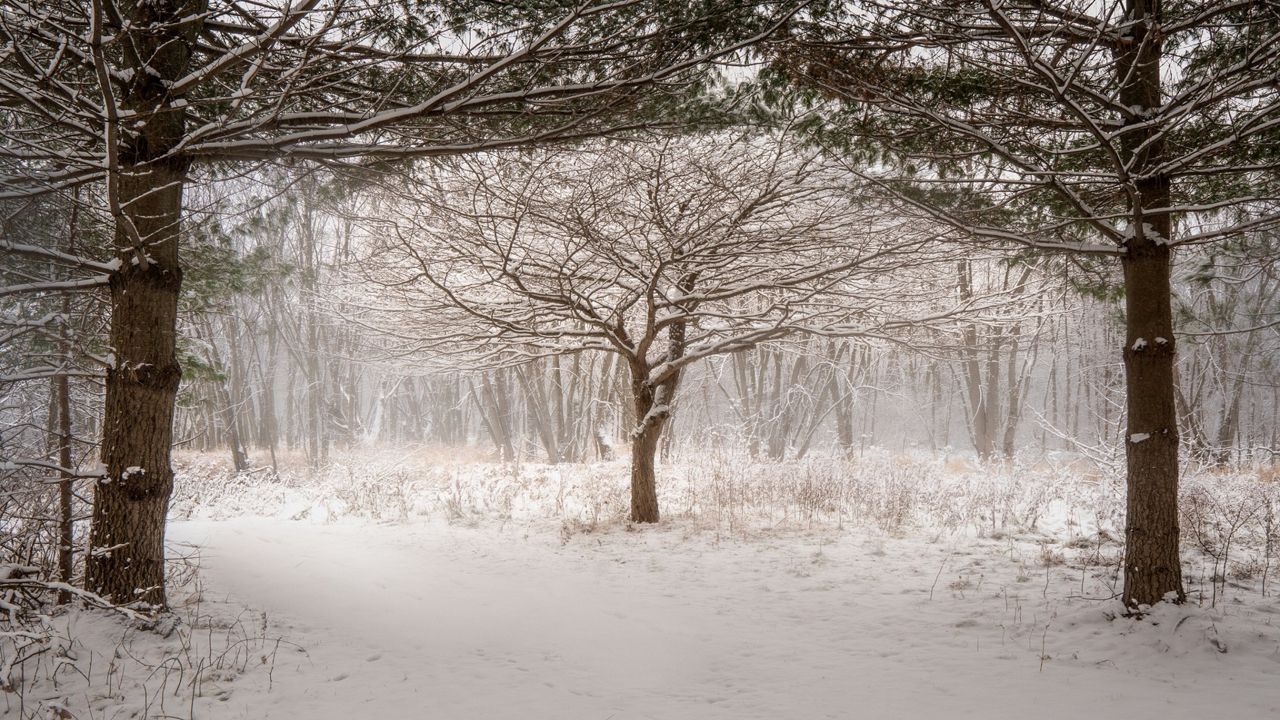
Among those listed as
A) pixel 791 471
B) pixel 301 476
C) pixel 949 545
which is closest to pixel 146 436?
pixel 949 545

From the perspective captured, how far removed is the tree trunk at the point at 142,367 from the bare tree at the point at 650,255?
9.08 ft

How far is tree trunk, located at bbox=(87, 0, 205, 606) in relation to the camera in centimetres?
427

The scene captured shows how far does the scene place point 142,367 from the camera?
433 centimetres

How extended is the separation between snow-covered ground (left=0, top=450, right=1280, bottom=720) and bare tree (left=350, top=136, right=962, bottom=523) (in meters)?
2.45

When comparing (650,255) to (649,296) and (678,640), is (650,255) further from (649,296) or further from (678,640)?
(678,640)

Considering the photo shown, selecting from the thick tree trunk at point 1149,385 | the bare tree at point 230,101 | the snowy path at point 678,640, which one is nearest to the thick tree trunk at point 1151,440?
the thick tree trunk at point 1149,385

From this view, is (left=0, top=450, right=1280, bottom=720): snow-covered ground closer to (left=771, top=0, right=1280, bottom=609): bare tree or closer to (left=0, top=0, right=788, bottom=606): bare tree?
(left=771, top=0, right=1280, bottom=609): bare tree

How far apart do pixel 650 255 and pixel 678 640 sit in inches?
181

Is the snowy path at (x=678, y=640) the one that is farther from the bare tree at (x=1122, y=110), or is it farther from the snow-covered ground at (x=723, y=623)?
the bare tree at (x=1122, y=110)

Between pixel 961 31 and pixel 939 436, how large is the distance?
42.8m

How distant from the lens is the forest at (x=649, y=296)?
3.81m

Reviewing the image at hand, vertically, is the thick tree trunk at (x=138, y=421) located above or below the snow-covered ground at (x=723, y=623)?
above

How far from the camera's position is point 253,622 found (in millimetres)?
4969

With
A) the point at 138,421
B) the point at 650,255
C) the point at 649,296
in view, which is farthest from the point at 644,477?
the point at 138,421
